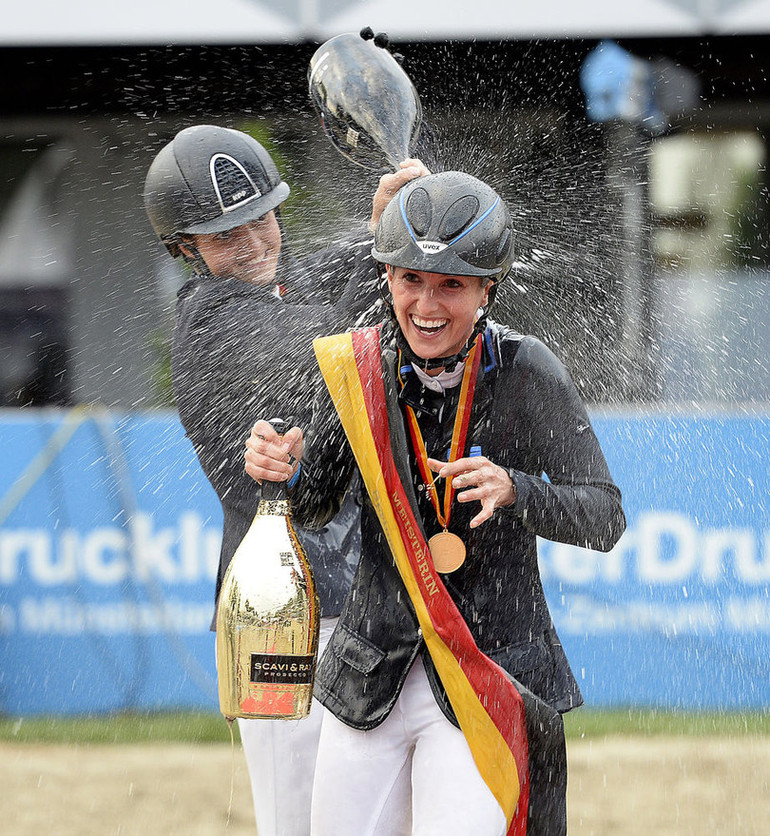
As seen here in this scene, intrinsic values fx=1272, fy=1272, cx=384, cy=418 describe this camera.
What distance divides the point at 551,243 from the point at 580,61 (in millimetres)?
1360

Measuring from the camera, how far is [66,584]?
20.7ft

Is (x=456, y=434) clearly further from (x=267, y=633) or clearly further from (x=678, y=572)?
(x=678, y=572)

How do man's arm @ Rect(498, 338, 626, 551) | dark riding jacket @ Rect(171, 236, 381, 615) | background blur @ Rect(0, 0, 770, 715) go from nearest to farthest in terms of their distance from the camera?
man's arm @ Rect(498, 338, 626, 551)
dark riding jacket @ Rect(171, 236, 381, 615)
background blur @ Rect(0, 0, 770, 715)

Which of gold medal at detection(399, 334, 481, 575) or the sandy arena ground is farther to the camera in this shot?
the sandy arena ground

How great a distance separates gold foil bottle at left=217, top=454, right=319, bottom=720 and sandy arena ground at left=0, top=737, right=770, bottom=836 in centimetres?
296

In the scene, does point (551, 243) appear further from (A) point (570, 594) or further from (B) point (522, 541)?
(B) point (522, 541)

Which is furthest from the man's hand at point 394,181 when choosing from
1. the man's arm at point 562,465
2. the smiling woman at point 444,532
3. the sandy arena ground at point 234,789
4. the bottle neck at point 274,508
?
the sandy arena ground at point 234,789

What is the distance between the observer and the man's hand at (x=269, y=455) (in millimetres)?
2621

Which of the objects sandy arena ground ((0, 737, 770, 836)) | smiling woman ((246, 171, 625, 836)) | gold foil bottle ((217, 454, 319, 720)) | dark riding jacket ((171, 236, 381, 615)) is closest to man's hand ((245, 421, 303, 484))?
smiling woman ((246, 171, 625, 836))

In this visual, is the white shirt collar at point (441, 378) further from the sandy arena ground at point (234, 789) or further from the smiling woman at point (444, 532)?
the sandy arena ground at point (234, 789)

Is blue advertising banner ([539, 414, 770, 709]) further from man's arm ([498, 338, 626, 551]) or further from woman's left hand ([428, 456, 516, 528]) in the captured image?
woman's left hand ([428, 456, 516, 528])

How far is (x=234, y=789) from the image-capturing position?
19.2 feet

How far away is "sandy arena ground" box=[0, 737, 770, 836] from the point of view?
209 inches

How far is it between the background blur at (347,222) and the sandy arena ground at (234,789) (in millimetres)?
347
